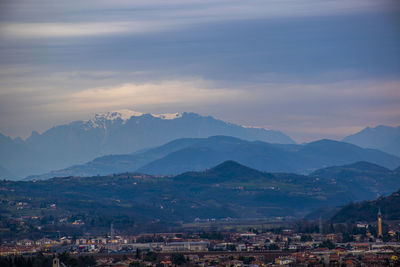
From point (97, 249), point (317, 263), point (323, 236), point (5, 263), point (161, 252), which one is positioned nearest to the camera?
point (5, 263)

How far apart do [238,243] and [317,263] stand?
5218cm

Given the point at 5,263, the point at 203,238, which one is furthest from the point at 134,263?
the point at 203,238

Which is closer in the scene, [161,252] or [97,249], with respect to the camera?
[161,252]

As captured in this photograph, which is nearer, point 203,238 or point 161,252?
point 161,252

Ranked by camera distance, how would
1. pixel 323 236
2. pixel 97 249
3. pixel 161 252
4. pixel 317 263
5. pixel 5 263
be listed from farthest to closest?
pixel 323 236 < pixel 97 249 < pixel 161 252 < pixel 317 263 < pixel 5 263

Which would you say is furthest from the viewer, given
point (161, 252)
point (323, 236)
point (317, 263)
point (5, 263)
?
point (323, 236)

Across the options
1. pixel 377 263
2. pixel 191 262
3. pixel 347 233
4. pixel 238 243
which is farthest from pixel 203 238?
pixel 377 263

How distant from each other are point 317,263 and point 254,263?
10239 millimetres

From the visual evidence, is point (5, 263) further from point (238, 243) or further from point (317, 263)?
point (238, 243)

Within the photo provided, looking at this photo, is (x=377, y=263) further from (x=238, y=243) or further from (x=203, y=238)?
(x=203, y=238)

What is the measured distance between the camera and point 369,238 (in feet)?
620

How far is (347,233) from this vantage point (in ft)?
646

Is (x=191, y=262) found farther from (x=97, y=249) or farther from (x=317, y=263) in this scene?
(x=97, y=249)

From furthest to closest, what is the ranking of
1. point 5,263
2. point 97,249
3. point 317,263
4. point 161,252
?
1. point 97,249
2. point 161,252
3. point 317,263
4. point 5,263
